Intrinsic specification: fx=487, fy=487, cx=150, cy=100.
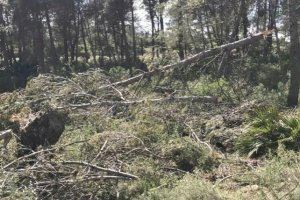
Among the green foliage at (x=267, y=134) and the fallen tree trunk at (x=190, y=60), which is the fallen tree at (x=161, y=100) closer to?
the fallen tree trunk at (x=190, y=60)

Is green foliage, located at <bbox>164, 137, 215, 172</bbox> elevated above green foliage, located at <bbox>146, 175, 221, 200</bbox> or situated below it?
below

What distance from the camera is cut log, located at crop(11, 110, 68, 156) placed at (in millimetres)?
9477

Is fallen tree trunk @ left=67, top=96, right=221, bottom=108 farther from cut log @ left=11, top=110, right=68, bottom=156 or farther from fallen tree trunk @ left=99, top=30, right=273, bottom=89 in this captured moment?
fallen tree trunk @ left=99, top=30, right=273, bottom=89

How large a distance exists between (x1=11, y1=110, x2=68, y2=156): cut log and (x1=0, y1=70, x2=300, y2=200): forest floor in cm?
18

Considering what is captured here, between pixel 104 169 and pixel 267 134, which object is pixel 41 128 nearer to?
pixel 104 169

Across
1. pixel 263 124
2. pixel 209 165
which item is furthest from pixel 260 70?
pixel 209 165

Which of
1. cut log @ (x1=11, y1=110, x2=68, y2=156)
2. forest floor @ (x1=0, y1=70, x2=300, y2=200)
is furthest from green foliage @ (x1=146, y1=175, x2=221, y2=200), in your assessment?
cut log @ (x1=11, y1=110, x2=68, y2=156)

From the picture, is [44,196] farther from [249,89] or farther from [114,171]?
[249,89]

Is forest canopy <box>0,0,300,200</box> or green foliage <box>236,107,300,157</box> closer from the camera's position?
forest canopy <box>0,0,300,200</box>

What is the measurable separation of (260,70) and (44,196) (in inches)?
622

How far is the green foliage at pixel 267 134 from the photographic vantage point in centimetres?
853

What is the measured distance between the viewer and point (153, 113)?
9.39m

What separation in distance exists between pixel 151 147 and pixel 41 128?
8.16 ft

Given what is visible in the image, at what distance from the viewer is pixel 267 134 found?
8.83 m
